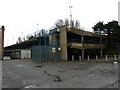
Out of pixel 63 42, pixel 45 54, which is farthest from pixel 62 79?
pixel 63 42

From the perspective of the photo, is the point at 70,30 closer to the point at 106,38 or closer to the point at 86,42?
the point at 86,42

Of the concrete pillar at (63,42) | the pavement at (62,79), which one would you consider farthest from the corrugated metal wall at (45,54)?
the pavement at (62,79)

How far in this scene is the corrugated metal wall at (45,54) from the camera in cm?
2403

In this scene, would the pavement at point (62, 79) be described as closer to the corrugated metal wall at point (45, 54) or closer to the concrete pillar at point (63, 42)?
the corrugated metal wall at point (45, 54)

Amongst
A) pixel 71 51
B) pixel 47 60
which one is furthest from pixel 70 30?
pixel 47 60

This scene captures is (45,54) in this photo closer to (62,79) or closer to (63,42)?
(63,42)

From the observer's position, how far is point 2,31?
4472cm

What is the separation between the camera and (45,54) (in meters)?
24.4

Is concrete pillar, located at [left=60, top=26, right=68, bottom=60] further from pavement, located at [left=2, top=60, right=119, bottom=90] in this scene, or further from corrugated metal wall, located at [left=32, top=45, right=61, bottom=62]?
pavement, located at [left=2, top=60, right=119, bottom=90]

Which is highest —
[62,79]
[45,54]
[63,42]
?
[63,42]

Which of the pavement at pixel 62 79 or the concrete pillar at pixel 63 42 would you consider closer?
the pavement at pixel 62 79

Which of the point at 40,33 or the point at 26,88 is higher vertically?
the point at 40,33

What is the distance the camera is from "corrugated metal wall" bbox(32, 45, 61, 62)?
78.8 ft

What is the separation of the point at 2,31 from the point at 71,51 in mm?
30613
